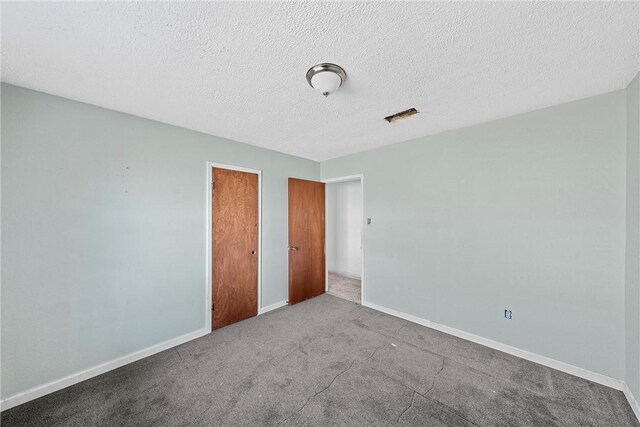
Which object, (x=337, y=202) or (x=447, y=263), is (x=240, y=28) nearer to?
(x=447, y=263)

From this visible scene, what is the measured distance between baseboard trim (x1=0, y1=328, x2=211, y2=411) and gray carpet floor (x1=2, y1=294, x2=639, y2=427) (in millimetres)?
53

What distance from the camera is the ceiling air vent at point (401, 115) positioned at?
2.30 metres

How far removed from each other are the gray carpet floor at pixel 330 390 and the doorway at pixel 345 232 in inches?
100

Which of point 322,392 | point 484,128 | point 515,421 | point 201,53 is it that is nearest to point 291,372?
point 322,392

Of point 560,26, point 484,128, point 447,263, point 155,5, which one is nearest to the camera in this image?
point 155,5

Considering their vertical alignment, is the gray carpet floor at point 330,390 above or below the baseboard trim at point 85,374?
below

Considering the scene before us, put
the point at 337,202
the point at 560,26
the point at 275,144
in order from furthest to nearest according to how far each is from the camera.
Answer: the point at 337,202
the point at 275,144
the point at 560,26

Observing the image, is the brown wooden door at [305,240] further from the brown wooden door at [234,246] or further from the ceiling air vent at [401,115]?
the ceiling air vent at [401,115]

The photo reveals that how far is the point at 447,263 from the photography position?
112 inches

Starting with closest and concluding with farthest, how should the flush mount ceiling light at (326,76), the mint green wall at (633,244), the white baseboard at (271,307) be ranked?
the flush mount ceiling light at (326,76)
the mint green wall at (633,244)
the white baseboard at (271,307)

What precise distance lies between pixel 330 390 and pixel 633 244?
264cm

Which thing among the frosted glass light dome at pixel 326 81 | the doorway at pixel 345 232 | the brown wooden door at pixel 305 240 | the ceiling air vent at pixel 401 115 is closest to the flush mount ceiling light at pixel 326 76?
the frosted glass light dome at pixel 326 81

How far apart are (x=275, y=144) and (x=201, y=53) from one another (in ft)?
6.06

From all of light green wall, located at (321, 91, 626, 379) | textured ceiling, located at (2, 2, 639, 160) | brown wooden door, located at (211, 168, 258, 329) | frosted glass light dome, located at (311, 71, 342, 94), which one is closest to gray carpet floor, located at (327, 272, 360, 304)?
light green wall, located at (321, 91, 626, 379)
